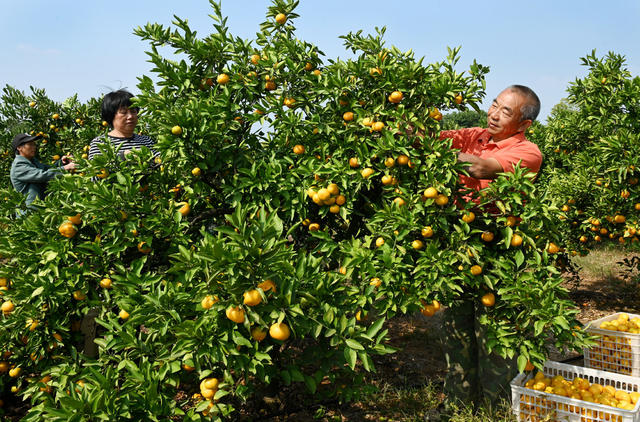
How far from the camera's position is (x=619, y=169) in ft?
14.1

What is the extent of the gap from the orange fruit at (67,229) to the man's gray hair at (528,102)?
8.82 feet

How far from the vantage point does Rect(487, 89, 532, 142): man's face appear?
2.66 meters

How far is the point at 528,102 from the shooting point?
8.70 ft

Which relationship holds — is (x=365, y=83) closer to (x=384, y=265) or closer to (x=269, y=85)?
(x=269, y=85)

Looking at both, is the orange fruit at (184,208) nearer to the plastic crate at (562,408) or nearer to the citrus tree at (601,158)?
the plastic crate at (562,408)

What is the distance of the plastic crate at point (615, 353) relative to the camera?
3348mm

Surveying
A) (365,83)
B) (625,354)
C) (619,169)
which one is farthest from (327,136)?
(619,169)

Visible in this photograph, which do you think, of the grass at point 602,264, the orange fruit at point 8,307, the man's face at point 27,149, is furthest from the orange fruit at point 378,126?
the grass at point 602,264

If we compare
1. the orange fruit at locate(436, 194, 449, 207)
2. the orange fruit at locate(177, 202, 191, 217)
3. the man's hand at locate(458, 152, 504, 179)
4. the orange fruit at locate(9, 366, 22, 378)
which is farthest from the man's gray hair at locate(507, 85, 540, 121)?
the orange fruit at locate(9, 366, 22, 378)

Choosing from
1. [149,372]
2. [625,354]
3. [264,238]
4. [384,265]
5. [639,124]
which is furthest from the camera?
[639,124]

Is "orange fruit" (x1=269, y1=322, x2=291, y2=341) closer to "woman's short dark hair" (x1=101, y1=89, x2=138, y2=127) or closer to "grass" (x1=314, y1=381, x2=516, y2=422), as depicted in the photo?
"grass" (x1=314, y1=381, x2=516, y2=422)

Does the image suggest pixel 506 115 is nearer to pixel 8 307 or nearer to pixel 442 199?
Answer: pixel 442 199

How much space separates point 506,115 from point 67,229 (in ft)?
8.61

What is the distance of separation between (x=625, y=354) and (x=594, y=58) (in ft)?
11.5
